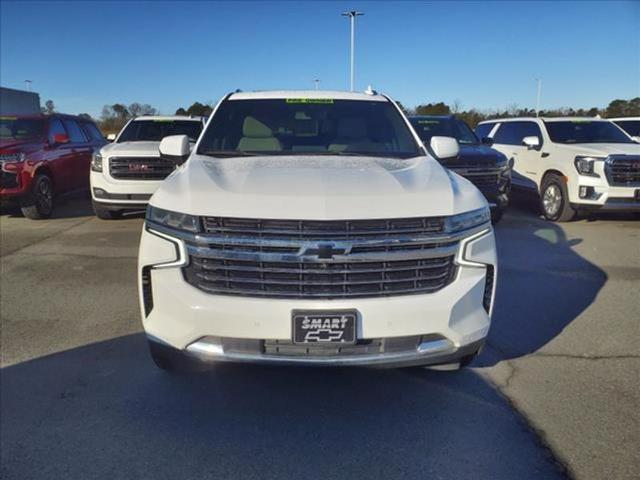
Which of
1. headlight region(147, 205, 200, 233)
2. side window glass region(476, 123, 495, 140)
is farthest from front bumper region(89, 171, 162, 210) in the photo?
side window glass region(476, 123, 495, 140)

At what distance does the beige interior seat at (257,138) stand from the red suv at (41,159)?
643 centimetres

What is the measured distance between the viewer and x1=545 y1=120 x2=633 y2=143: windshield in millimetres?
9642

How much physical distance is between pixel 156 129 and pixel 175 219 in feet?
26.6

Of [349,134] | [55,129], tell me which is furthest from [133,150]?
[349,134]

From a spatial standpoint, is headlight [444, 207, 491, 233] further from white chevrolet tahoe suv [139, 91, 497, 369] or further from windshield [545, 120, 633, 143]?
windshield [545, 120, 633, 143]

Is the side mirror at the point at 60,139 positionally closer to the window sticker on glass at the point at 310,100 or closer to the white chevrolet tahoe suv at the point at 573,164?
the window sticker on glass at the point at 310,100

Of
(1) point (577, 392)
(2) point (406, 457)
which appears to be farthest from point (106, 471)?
(1) point (577, 392)

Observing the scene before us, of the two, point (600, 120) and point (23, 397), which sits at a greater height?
point (600, 120)

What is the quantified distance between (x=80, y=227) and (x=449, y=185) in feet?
24.7

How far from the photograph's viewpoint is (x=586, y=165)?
8.70 metres

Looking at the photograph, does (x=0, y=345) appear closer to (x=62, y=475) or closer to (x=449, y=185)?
(x=62, y=475)

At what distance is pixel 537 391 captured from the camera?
3279mm

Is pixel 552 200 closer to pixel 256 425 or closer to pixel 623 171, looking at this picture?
pixel 623 171

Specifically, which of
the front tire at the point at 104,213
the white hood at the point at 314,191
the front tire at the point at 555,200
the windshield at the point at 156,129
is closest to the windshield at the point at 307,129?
the white hood at the point at 314,191
